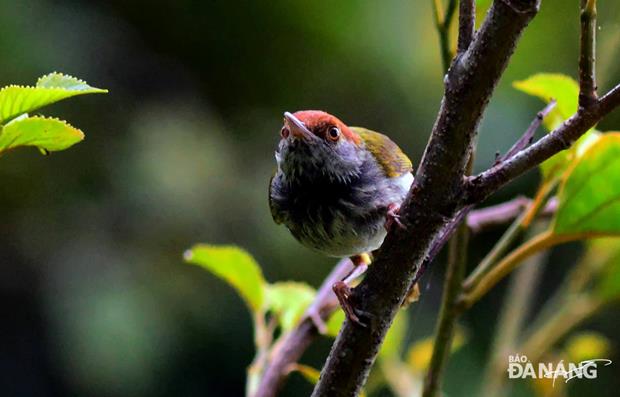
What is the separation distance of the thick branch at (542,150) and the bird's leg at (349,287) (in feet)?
0.65

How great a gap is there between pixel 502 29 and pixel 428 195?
19 centimetres

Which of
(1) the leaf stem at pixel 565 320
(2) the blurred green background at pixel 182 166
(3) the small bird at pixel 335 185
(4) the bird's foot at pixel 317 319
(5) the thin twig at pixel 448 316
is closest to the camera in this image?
(5) the thin twig at pixel 448 316

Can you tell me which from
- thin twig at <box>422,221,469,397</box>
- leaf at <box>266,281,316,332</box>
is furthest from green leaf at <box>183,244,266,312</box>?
thin twig at <box>422,221,469,397</box>

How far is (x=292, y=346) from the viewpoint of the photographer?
1.37 meters

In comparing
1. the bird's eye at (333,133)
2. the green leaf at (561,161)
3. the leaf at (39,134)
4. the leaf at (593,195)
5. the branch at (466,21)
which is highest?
the bird's eye at (333,133)

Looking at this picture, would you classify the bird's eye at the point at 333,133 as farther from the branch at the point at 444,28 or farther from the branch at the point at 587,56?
the branch at the point at 587,56

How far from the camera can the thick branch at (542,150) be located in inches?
30.0

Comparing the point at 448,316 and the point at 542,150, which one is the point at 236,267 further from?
the point at 542,150

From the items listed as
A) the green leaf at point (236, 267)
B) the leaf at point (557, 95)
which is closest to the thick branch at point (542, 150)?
the leaf at point (557, 95)

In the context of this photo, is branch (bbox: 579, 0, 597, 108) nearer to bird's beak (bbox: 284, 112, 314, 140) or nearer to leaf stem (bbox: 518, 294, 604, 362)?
bird's beak (bbox: 284, 112, 314, 140)

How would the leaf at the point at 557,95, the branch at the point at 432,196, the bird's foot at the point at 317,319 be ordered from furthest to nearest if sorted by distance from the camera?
the bird's foot at the point at 317,319
the leaf at the point at 557,95
the branch at the point at 432,196

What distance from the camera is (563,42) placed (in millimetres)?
3898

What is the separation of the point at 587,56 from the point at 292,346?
2.61 ft

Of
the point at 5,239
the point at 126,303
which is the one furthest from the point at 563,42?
the point at 5,239
